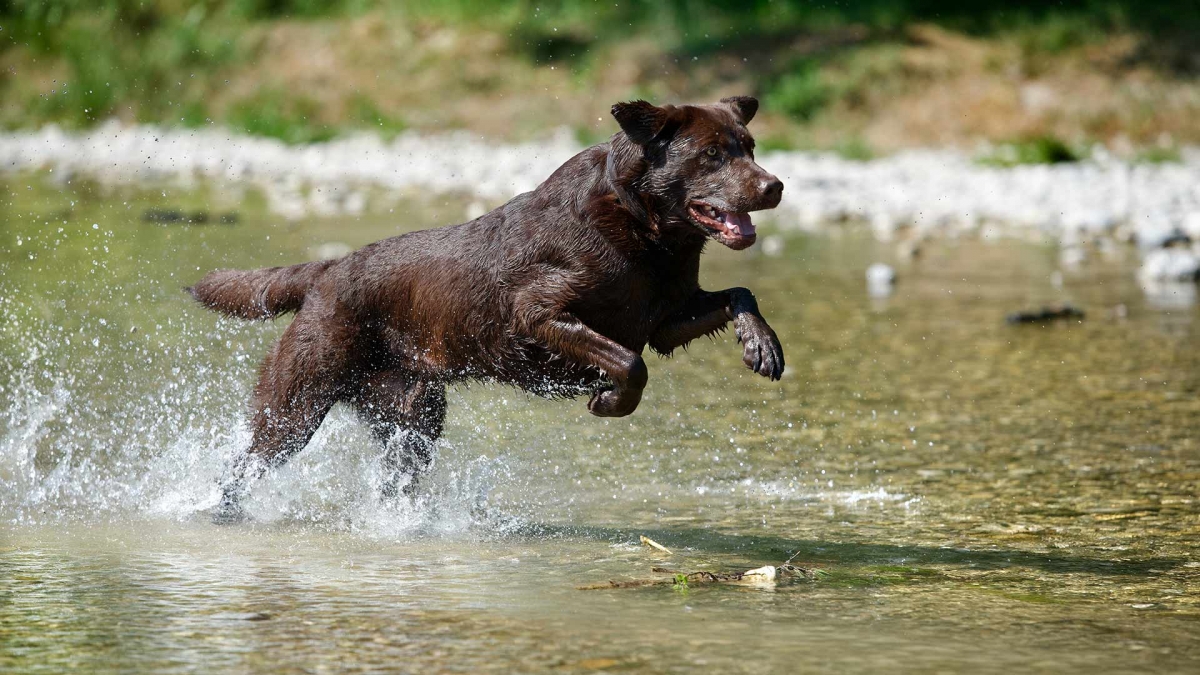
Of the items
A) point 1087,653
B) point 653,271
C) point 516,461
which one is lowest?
point 1087,653

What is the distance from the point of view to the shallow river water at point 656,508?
14.1 ft

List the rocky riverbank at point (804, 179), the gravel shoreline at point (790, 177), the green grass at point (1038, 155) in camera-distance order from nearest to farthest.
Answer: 1. the rocky riverbank at point (804, 179)
2. the gravel shoreline at point (790, 177)
3. the green grass at point (1038, 155)

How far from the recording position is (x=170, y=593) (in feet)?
15.8

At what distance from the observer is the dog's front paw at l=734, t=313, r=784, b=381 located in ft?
18.5

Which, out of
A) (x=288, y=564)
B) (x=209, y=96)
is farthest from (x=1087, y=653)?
(x=209, y=96)

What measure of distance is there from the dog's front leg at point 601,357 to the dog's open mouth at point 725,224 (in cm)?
52

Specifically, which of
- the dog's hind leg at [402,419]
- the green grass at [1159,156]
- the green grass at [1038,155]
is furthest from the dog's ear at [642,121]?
the green grass at [1159,156]

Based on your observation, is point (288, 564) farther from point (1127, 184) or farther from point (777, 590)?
point (1127, 184)

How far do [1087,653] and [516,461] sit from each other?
340cm

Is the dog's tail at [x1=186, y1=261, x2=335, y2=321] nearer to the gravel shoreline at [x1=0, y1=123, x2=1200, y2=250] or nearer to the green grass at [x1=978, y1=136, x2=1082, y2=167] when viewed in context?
the gravel shoreline at [x1=0, y1=123, x2=1200, y2=250]

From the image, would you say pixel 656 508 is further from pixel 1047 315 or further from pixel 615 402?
pixel 1047 315

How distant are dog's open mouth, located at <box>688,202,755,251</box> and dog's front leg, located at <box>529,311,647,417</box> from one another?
0.52 metres

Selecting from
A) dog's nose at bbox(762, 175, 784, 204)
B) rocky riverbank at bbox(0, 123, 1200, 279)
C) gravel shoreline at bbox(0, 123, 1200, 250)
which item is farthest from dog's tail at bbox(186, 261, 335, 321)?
gravel shoreline at bbox(0, 123, 1200, 250)

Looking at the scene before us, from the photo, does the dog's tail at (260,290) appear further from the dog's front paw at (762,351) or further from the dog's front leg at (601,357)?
the dog's front paw at (762,351)
